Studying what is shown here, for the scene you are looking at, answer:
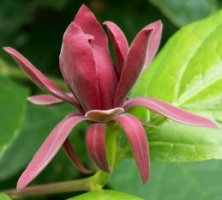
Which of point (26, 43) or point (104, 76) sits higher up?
point (104, 76)

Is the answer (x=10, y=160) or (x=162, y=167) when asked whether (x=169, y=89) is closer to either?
(x=162, y=167)

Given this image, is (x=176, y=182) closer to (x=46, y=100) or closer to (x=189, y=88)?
(x=189, y=88)

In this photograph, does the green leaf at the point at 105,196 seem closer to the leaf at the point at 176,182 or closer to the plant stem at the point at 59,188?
the plant stem at the point at 59,188

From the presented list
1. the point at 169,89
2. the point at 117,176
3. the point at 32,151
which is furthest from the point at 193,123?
the point at 32,151

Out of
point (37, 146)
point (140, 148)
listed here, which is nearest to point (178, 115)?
point (140, 148)

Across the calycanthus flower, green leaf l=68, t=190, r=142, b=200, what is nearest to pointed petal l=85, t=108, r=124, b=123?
the calycanthus flower

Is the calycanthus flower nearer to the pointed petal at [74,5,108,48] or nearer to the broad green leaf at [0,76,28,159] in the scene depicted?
the pointed petal at [74,5,108,48]
